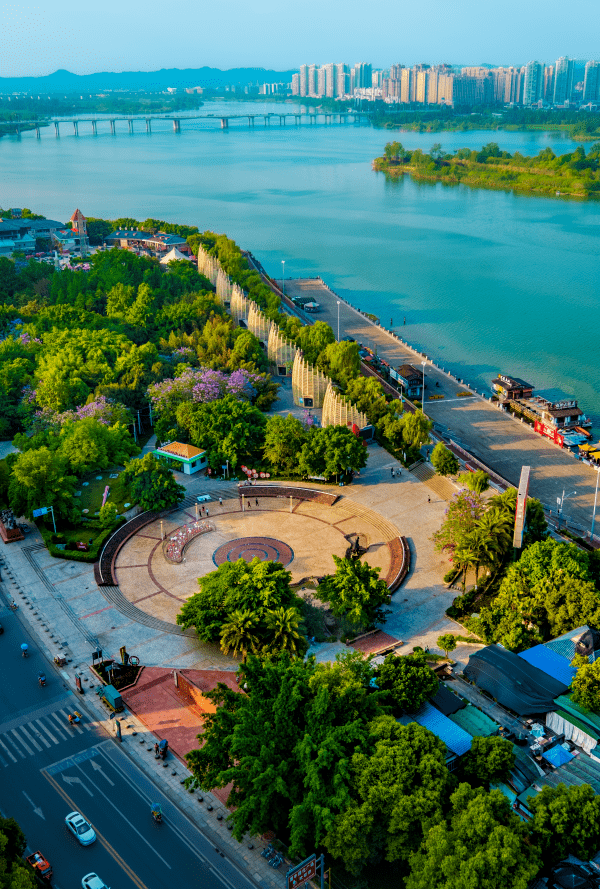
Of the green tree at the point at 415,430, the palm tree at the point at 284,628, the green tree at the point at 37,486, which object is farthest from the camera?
the green tree at the point at 415,430

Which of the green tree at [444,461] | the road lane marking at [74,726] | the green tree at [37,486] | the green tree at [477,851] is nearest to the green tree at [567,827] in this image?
the green tree at [477,851]

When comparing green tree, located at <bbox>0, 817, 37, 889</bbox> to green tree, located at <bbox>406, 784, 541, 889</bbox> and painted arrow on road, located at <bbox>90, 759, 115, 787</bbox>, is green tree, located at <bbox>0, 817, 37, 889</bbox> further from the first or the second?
green tree, located at <bbox>406, 784, 541, 889</bbox>

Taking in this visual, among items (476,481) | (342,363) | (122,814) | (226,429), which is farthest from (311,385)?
(122,814)

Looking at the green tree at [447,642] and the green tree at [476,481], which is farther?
the green tree at [476,481]

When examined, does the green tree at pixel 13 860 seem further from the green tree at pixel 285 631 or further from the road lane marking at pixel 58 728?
the green tree at pixel 285 631

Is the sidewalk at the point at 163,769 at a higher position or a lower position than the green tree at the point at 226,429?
lower

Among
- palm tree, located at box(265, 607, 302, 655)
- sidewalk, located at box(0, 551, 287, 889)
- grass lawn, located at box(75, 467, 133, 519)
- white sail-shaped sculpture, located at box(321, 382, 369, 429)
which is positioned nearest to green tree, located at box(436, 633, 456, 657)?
palm tree, located at box(265, 607, 302, 655)
